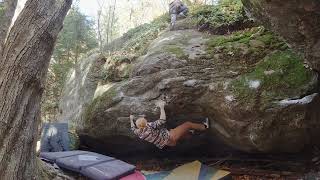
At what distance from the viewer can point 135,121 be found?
26.5ft

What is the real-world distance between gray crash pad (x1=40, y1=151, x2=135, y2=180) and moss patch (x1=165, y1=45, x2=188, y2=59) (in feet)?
8.80

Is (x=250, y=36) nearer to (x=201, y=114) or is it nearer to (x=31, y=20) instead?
(x=201, y=114)

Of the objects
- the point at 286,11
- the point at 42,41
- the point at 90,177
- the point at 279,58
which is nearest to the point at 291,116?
the point at 279,58

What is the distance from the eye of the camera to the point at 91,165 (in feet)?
21.7

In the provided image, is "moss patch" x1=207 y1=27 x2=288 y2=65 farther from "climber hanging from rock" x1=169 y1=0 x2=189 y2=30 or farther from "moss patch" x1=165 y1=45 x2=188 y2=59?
"climber hanging from rock" x1=169 y1=0 x2=189 y2=30

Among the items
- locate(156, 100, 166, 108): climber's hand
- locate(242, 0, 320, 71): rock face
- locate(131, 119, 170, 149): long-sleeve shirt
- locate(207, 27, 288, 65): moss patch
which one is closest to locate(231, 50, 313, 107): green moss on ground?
locate(207, 27, 288, 65): moss patch

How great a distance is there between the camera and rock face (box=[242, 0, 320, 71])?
16.2 feet

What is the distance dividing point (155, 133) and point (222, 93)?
1.59 metres

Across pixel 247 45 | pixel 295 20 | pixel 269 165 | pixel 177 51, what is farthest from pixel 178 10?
pixel 295 20

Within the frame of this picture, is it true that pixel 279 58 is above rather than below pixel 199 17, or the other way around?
below

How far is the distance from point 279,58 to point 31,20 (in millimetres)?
4602

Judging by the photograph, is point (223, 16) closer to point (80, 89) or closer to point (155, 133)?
point (155, 133)

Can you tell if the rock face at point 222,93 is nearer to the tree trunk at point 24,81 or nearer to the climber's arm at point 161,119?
the climber's arm at point 161,119

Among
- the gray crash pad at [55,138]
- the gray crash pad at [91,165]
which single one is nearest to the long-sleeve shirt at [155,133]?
the gray crash pad at [91,165]
